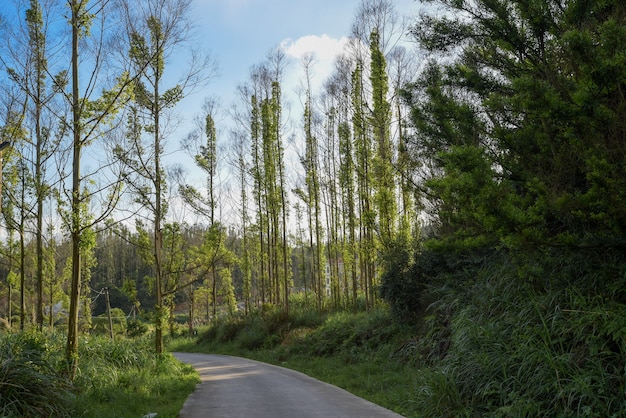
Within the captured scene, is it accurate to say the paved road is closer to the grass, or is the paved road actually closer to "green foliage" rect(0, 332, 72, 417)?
the grass

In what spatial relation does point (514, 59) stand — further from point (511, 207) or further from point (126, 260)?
point (126, 260)

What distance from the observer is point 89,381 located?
802 centimetres

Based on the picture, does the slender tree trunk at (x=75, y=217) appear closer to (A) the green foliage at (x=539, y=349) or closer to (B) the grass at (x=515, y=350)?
(B) the grass at (x=515, y=350)

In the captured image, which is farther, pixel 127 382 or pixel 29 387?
pixel 127 382

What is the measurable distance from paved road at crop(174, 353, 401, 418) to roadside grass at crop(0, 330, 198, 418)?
0.40 meters

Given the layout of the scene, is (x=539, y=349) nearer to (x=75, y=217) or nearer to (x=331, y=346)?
(x=75, y=217)

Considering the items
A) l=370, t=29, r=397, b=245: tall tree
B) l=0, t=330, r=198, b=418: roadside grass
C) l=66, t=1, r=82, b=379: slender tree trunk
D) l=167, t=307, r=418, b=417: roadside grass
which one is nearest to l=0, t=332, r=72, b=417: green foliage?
l=0, t=330, r=198, b=418: roadside grass

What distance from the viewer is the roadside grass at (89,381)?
600 centimetres

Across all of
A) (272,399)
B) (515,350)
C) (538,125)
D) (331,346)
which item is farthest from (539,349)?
(331,346)

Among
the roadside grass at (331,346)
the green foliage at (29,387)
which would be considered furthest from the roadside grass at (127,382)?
the roadside grass at (331,346)

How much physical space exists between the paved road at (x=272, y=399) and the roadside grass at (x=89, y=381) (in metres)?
0.40

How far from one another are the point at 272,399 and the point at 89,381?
10.1 ft

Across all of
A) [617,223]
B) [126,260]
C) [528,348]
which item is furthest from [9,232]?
[126,260]

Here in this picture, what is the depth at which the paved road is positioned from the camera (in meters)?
7.08
